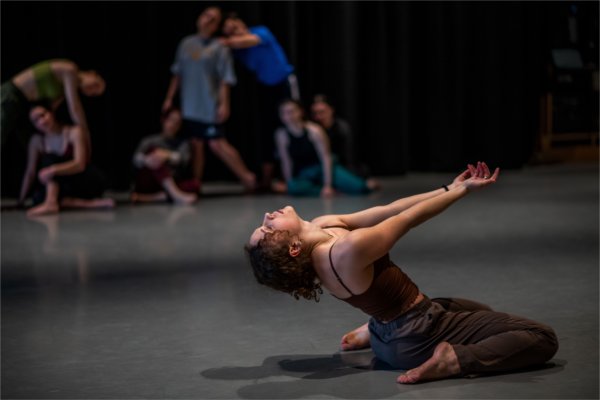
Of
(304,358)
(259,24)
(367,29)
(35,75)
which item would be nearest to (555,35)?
(367,29)

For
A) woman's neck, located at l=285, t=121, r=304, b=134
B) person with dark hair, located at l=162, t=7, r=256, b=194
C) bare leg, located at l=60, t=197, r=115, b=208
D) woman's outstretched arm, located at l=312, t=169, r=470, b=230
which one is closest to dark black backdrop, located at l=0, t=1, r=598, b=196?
person with dark hair, located at l=162, t=7, r=256, b=194

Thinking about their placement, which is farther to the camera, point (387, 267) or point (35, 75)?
point (35, 75)

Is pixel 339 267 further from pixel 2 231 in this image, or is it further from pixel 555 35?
pixel 555 35

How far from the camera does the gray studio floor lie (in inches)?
115

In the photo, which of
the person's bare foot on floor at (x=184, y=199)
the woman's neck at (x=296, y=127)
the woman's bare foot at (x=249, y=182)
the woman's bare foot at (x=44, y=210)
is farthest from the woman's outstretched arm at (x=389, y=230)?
the woman's bare foot at (x=249, y=182)

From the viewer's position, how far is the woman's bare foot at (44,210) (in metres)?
6.72

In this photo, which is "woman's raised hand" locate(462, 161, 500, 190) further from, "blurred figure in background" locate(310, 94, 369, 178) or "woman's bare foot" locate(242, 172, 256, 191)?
"woman's bare foot" locate(242, 172, 256, 191)

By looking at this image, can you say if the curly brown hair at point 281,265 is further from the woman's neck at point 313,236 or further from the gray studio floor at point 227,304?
the gray studio floor at point 227,304

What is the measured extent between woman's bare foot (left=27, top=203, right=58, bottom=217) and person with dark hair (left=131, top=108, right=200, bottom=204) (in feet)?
2.25

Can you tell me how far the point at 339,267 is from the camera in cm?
286

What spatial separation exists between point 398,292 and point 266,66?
492 centimetres

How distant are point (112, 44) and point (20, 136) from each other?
4.36 feet

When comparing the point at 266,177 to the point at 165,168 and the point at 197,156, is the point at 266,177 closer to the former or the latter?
the point at 197,156

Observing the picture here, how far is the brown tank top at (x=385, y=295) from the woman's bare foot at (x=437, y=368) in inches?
6.9
